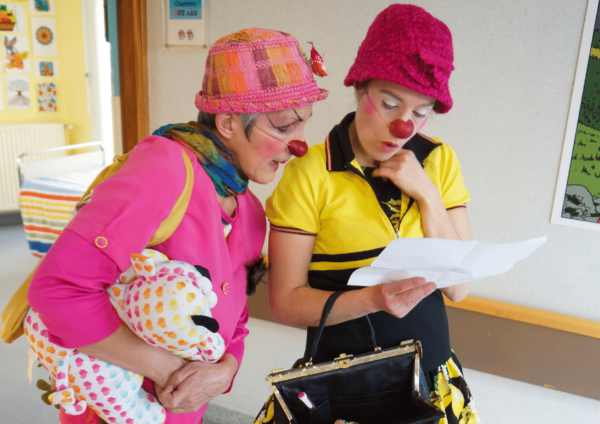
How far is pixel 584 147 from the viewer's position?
1.46 meters

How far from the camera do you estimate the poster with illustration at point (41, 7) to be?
16.8 feet

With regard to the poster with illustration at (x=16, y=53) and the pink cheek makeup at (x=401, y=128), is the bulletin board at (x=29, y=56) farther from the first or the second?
the pink cheek makeup at (x=401, y=128)

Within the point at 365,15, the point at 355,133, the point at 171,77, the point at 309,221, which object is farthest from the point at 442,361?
the point at 171,77

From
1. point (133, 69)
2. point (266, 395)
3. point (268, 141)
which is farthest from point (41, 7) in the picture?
point (268, 141)

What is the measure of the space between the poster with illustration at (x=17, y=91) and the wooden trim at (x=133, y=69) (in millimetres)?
4146

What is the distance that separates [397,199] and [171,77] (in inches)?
53.6

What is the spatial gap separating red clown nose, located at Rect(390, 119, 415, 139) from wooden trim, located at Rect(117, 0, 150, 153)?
1.41 meters

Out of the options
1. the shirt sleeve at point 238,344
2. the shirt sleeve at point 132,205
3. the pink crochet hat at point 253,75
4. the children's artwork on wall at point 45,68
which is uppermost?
the children's artwork on wall at point 45,68

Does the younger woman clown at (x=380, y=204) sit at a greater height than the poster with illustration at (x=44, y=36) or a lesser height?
lesser

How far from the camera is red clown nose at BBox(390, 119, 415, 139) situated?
0.91 meters

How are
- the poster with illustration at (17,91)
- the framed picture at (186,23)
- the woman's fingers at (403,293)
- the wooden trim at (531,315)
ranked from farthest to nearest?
the poster with illustration at (17,91) → the framed picture at (186,23) → the wooden trim at (531,315) → the woman's fingers at (403,293)

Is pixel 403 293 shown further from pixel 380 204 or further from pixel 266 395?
pixel 266 395

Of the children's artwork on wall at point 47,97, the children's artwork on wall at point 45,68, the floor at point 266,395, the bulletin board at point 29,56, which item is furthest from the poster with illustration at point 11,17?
the floor at point 266,395

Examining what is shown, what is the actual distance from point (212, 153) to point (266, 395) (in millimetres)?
1624
